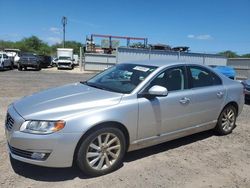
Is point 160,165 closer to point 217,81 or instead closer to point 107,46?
point 217,81

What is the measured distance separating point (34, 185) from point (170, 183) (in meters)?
1.74

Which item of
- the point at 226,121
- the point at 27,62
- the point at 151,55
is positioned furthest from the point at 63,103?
the point at 27,62

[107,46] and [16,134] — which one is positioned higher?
[107,46]

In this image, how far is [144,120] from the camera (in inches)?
168

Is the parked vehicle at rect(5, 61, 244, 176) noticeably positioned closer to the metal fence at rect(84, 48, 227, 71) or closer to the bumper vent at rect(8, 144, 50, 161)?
the bumper vent at rect(8, 144, 50, 161)

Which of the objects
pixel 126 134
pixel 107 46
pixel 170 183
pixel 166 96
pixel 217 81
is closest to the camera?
pixel 170 183

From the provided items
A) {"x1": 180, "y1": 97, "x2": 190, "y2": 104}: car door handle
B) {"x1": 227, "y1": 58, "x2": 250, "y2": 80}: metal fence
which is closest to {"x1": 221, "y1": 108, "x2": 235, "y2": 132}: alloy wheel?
{"x1": 180, "y1": 97, "x2": 190, "y2": 104}: car door handle

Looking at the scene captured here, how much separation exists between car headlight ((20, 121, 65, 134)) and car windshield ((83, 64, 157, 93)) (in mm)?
1150

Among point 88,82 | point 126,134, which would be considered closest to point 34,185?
point 126,134

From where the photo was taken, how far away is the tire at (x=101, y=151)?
12.3 feet

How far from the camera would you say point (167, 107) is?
4.54m

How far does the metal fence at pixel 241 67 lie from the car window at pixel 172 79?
20155 mm

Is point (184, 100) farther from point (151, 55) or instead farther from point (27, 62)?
point (27, 62)

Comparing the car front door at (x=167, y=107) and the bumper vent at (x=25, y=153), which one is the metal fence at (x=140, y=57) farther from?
the bumper vent at (x=25, y=153)
